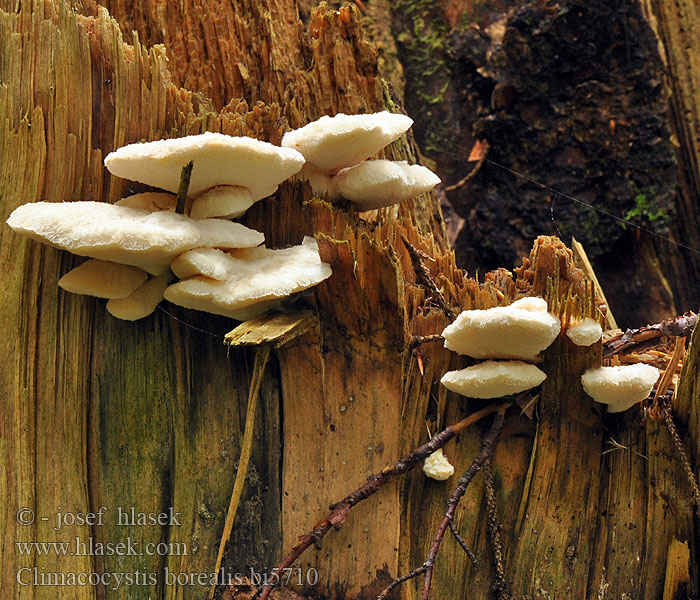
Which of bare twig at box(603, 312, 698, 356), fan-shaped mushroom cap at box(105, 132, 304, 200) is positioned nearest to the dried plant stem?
fan-shaped mushroom cap at box(105, 132, 304, 200)

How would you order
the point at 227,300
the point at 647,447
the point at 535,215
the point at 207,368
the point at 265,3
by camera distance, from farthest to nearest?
the point at 535,215, the point at 265,3, the point at 207,368, the point at 647,447, the point at 227,300

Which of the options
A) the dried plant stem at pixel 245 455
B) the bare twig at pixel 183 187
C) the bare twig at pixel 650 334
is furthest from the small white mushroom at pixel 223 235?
the bare twig at pixel 650 334

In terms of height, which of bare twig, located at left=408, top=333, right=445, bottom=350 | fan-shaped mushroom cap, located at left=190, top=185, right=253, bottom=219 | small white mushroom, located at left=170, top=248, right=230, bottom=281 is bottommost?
bare twig, located at left=408, top=333, right=445, bottom=350

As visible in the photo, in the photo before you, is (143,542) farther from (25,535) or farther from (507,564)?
(507,564)

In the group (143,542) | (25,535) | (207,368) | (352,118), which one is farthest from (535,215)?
(25,535)

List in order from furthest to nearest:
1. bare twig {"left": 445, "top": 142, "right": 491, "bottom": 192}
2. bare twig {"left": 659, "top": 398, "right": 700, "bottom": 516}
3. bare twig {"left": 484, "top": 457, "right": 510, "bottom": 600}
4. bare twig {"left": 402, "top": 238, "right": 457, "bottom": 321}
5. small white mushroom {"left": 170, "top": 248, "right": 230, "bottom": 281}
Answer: bare twig {"left": 445, "top": 142, "right": 491, "bottom": 192}, bare twig {"left": 402, "top": 238, "right": 457, "bottom": 321}, bare twig {"left": 484, "top": 457, "right": 510, "bottom": 600}, bare twig {"left": 659, "top": 398, "right": 700, "bottom": 516}, small white mushroom {"left": 170, "top": 248, "right": 230, "bottom": 281}

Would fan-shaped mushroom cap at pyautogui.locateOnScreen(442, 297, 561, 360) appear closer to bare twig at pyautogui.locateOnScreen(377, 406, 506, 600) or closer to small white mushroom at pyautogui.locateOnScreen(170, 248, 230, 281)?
bare twig at pyautogui.locateOnScreen(377, 406, 506, 600)

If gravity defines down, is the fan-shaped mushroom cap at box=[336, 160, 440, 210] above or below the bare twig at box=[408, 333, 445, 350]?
above
